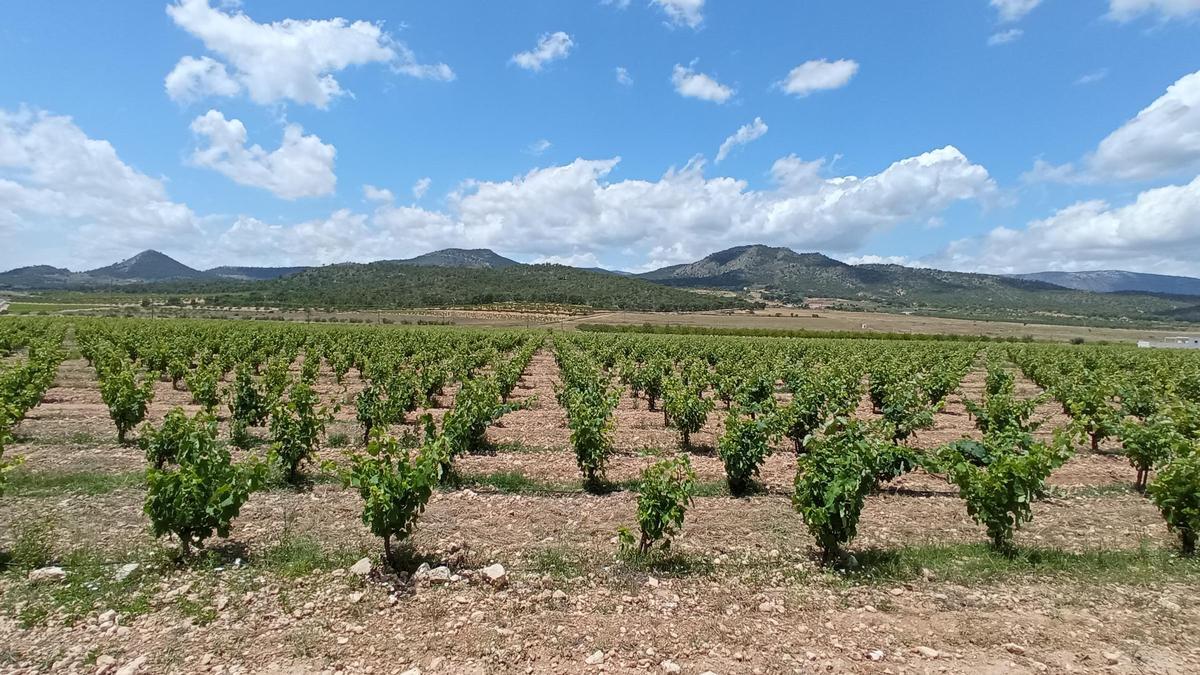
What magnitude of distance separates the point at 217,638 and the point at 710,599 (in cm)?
536

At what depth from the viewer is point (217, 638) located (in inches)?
228

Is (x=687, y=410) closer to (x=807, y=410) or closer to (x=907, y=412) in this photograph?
(x=807, y=410)

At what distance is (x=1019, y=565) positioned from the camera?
25.3 ft

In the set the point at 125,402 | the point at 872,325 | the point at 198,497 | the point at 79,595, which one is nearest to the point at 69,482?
the point at 125,402

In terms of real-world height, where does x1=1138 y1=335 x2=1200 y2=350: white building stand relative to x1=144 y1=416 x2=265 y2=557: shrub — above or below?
below

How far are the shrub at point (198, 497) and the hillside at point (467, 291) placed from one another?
132m

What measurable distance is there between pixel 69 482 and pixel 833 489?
43.0ft

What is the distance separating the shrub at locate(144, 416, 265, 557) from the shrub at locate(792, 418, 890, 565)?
7.41m

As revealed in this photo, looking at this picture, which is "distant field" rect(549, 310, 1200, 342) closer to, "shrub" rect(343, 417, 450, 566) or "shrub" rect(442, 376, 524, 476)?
"shrub" rect(442, 376, 524, 476)

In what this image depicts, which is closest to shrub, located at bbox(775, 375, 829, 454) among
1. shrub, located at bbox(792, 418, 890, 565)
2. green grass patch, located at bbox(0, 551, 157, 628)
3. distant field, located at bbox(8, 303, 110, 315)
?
shrub, located at bbox(792, 418, 890, 565)

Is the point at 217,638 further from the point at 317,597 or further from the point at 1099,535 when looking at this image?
the point at 1099,535

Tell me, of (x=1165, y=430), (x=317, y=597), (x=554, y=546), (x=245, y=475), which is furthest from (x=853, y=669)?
(x=1165, y=430)

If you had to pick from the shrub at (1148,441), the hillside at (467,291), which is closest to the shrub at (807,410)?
the shrub at (1148,441)

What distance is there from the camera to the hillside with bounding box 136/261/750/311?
144m
